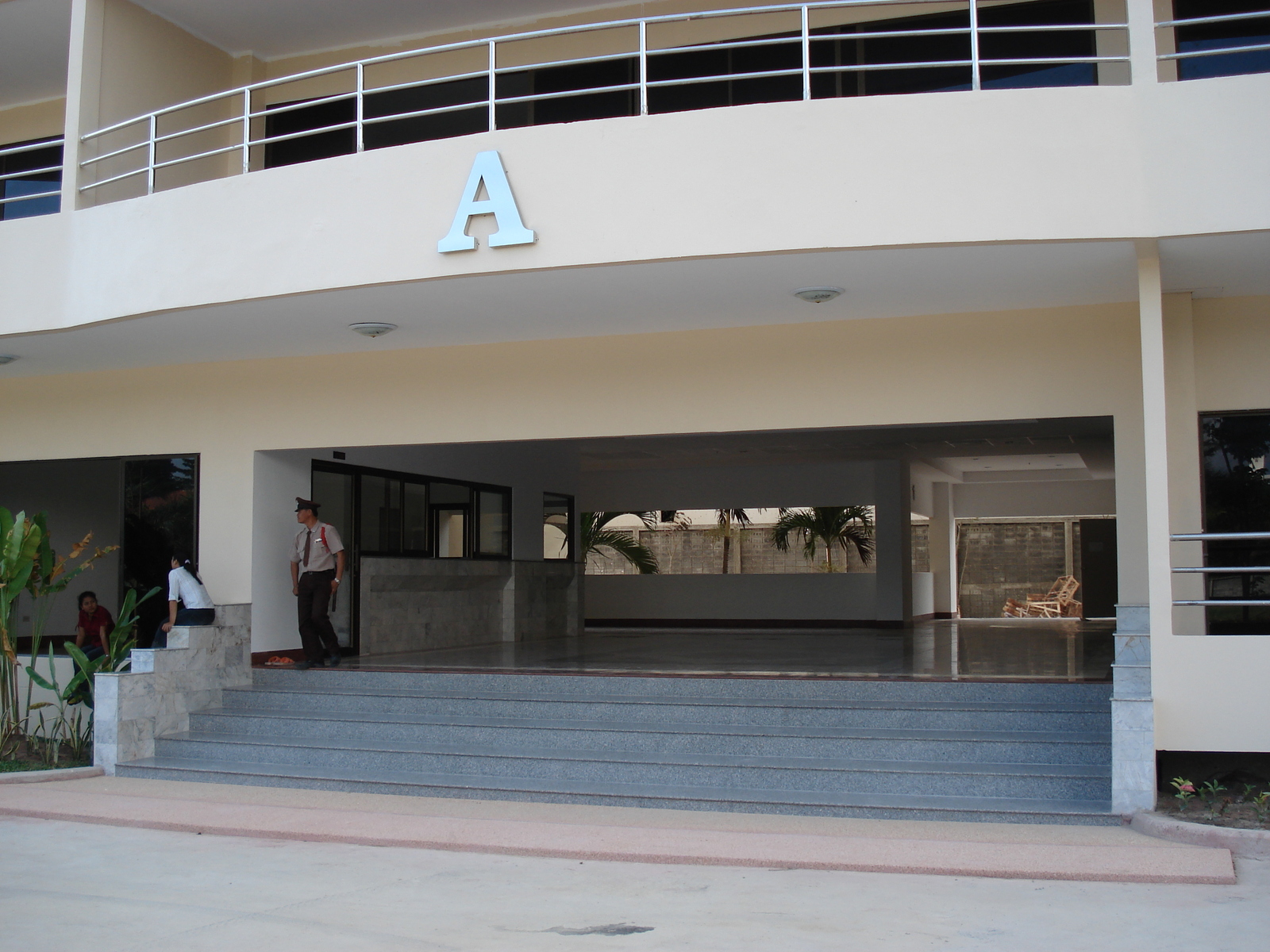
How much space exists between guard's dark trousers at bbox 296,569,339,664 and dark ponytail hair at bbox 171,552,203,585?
3.25 ft

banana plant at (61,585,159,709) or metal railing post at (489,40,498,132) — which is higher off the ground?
metal railing post at (489,40,498,132)

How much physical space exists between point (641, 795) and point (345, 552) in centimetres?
608

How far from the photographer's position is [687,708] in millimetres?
9055

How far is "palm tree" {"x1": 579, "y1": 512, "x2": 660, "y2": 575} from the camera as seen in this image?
899 inches

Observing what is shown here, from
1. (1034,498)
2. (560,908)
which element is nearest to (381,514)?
(560,908)

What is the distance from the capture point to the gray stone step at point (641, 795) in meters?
7.18

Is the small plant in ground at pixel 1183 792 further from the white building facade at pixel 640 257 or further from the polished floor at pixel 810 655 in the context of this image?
the polished floor at pixel 810 655

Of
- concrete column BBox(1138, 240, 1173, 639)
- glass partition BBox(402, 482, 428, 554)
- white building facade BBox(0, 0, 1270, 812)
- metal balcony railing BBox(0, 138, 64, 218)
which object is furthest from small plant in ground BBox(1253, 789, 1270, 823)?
metal balcony railing BBox(0, 138, 64, 218)

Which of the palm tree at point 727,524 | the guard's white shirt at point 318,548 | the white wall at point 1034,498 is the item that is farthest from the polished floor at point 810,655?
the white wall at point 1034,498

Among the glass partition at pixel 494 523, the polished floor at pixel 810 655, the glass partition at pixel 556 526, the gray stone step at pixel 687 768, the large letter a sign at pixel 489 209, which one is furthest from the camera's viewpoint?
the glass partition at pixel 556 526

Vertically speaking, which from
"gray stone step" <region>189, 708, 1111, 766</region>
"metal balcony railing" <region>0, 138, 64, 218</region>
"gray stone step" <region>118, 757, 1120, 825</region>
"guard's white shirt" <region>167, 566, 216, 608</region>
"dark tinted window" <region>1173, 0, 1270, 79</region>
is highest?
"metal balcony railing" <region>0, 138, 64, 218</region>

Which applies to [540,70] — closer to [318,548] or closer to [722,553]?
[318,548]

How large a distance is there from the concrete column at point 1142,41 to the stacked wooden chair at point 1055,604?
60.1 ft

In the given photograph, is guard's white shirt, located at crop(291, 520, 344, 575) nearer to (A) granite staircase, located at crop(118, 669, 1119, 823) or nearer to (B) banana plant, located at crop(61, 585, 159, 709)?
(A) granite staircase, located at crop(118, 669, 1119, 823)
